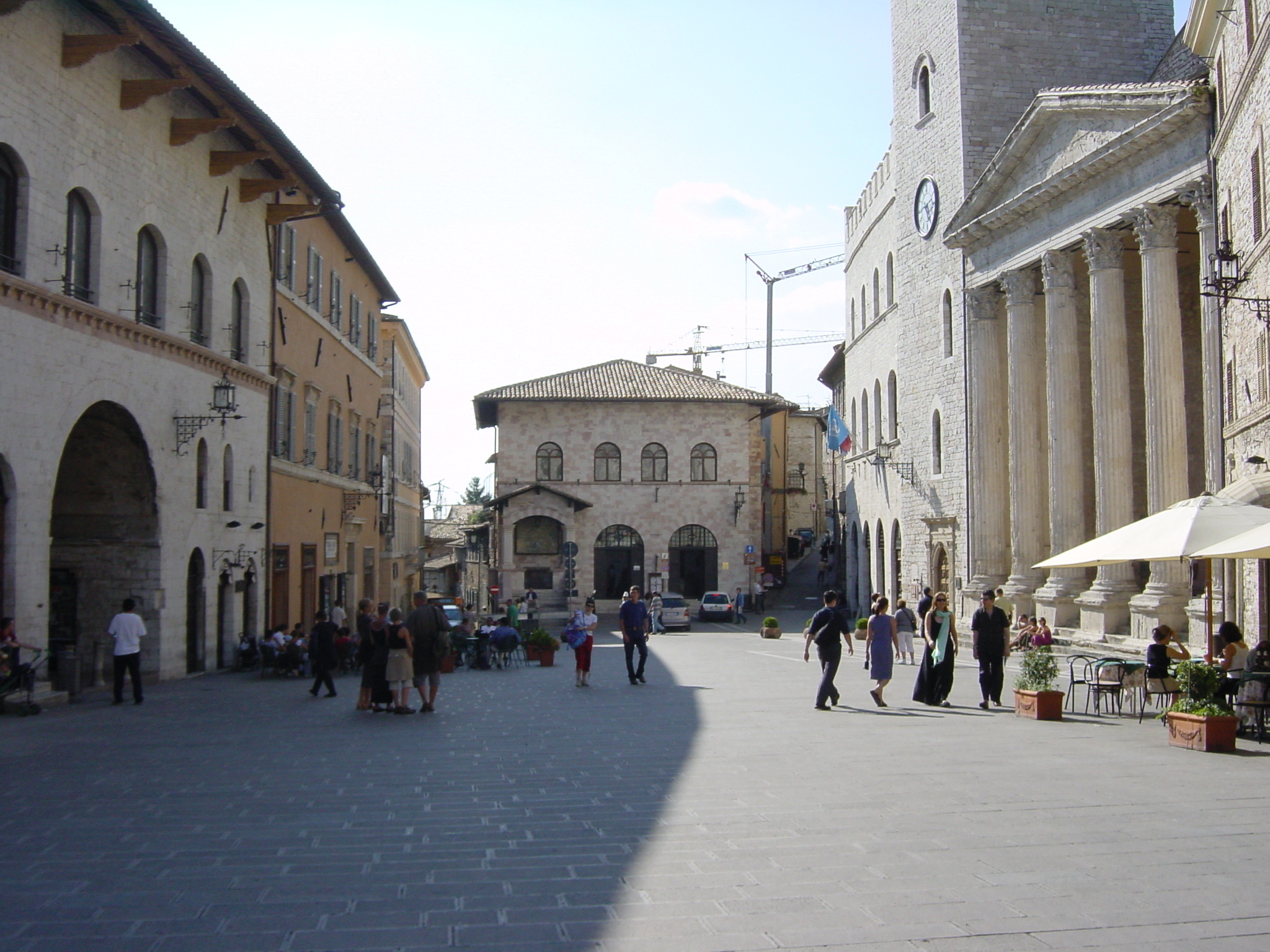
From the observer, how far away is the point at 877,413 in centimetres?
4634

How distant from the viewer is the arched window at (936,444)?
37.2 meters

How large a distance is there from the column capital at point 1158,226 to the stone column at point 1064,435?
402cm

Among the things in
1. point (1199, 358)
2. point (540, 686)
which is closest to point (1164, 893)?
Result: point (540, 686)

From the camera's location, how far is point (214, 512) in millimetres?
22562

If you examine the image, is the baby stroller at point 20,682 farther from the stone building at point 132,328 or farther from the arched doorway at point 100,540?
the arched doorway at point 100,540

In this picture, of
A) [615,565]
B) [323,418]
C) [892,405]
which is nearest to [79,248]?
[323,418]

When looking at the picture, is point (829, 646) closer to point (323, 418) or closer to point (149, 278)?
point (149, 278)

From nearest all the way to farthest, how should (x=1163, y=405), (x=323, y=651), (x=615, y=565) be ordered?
(x=323, y=651) < (x=1163, y=405) < (x=615, y=565)

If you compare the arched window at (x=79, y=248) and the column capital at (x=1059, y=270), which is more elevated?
the column capital at (x=1059, y=270)

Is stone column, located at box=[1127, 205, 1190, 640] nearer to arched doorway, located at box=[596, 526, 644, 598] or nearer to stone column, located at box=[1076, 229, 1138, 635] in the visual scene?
stone column, located at box=[1076, 229, 1138, 635]

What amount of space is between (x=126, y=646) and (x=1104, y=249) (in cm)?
2244

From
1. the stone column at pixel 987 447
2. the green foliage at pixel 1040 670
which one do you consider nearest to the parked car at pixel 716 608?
the stone column at pixel 987 447

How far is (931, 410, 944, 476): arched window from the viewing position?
1464 inches

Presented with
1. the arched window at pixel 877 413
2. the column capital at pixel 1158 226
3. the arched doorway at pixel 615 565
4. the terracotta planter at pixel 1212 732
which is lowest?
the terracotta planter at pixel 1212 732
